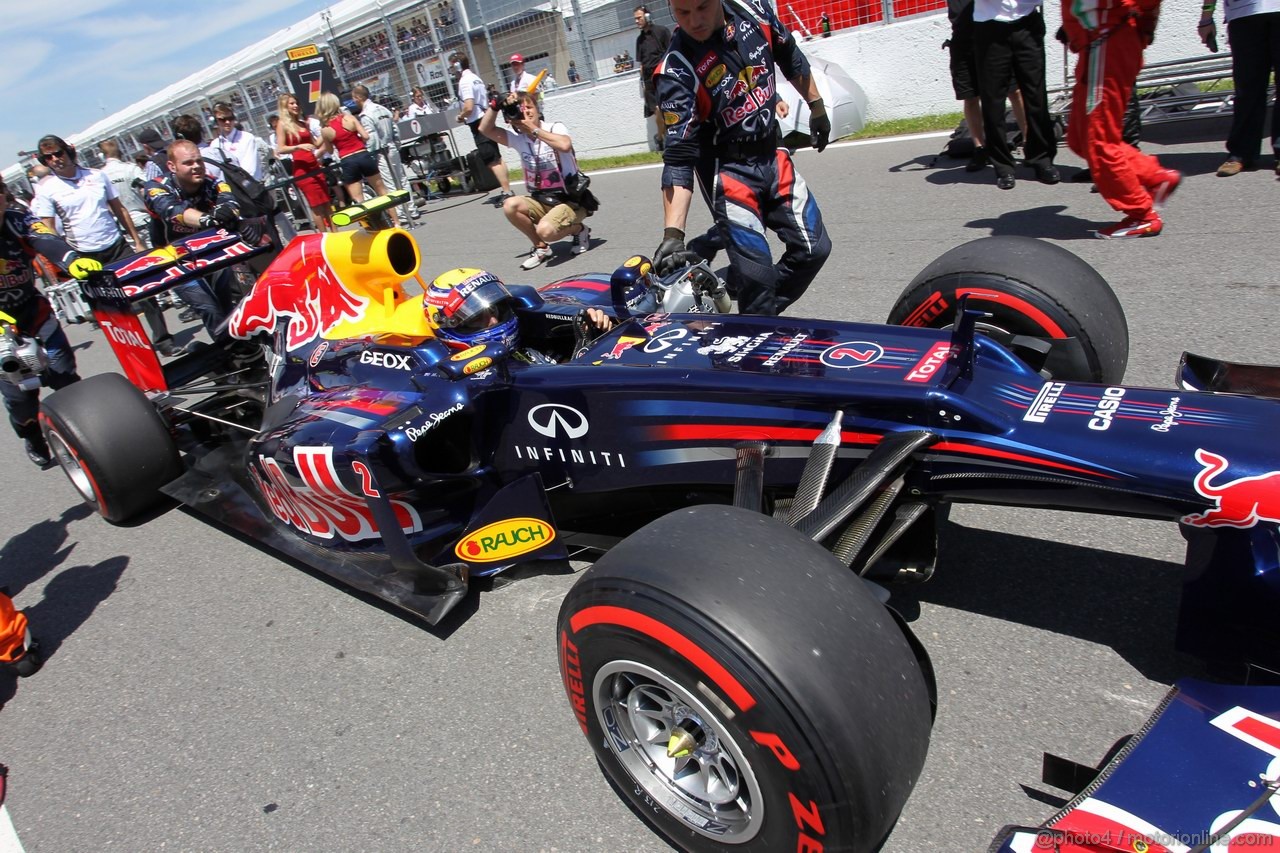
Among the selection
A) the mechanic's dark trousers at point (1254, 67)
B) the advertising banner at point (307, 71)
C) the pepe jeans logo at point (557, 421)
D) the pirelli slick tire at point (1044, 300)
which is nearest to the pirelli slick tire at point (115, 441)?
the pepe jeans logo at point (557, 421)

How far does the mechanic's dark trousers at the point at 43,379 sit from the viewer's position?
211 inches

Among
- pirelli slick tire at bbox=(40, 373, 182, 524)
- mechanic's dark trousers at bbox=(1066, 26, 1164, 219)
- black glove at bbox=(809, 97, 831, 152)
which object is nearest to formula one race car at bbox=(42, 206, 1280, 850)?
pirelli slick tire at bbox=(40, 373, 182, 524)

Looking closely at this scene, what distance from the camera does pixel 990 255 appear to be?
2951 mm

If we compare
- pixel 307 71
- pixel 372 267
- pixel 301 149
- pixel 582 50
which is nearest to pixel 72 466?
pixel 372 267

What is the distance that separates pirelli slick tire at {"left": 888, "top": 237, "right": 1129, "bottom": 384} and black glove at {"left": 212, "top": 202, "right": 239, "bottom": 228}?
469cm

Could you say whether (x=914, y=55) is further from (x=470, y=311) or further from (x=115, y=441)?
(x=115, y=441)

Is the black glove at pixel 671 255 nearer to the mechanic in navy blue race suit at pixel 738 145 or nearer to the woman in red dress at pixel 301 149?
the mechanic in navy blue race suit at pixel 738 145

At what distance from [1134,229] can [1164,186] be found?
30 centimetres

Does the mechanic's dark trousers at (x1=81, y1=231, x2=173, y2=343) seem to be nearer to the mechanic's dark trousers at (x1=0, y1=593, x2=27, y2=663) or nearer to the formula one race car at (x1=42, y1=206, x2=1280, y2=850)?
the formula one race car at (x1=42, y1=206, x2=1280, y2=850)

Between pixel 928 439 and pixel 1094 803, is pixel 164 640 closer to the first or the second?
pixel 928 439

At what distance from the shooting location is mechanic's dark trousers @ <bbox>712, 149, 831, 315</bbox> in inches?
155

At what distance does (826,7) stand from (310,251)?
1135 centimetres

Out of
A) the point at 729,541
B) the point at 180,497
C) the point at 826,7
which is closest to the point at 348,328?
the point at 180,497

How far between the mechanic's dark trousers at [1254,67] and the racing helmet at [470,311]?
5.57m
